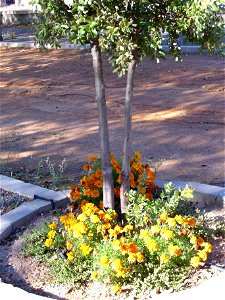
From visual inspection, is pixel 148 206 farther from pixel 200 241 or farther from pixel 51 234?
pixel 51 234

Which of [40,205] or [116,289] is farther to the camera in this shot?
[40,205]

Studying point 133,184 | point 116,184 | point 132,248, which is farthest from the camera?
point 116,184

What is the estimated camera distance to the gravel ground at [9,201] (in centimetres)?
474

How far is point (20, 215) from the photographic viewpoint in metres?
4.46

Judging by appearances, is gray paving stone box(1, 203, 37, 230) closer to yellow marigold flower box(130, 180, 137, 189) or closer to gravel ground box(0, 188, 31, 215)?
gravel ground box(0, 188, 31, 215)

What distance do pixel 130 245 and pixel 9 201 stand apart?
5.93 ft

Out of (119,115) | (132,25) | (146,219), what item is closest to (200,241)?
(146,219)

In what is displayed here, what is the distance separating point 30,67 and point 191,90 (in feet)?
18.3

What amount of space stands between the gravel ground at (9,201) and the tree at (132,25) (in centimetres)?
159

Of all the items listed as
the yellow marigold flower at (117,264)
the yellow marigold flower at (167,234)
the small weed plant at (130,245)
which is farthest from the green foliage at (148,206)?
the yellow marigold flower at (117,264)

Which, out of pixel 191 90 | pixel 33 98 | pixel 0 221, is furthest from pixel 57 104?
pixel 0 221

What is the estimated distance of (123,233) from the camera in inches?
153

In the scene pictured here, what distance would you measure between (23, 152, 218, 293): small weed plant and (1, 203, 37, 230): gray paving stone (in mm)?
293

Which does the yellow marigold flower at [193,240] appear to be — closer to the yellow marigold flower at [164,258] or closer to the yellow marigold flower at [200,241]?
the yellow marigold flower at [200,241]
